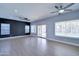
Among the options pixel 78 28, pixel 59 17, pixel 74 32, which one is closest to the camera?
pixel 78 28

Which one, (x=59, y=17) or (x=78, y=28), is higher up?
(x=59, y=17)

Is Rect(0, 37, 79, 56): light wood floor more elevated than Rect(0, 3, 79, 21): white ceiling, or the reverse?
Rect(0, 3, 79, 21): white ceiling

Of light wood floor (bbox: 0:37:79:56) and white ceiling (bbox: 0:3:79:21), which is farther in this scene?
light wood floor (bbox: 0:37:79:56)

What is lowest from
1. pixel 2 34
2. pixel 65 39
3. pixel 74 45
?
pixel 74 45

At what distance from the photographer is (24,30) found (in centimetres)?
1066

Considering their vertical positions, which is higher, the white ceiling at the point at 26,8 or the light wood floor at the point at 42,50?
the white ceiling at the point at 26,8

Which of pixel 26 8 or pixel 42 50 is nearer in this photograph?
pixel 42 50

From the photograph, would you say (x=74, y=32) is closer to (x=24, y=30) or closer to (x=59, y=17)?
(x=59, y=17)

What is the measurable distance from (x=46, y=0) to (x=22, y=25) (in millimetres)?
8627

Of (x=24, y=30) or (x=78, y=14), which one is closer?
(x=78, y=14)

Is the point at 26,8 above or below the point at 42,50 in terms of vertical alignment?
above

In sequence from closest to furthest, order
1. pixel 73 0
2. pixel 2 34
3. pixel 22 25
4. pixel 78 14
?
pixel 73 0, pixel 2 34, pixel 78 14, pixel 22 25

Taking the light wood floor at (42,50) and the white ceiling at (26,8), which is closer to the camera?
the white ceiling at (26,8)

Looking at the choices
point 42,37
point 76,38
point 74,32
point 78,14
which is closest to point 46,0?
point 74,32
